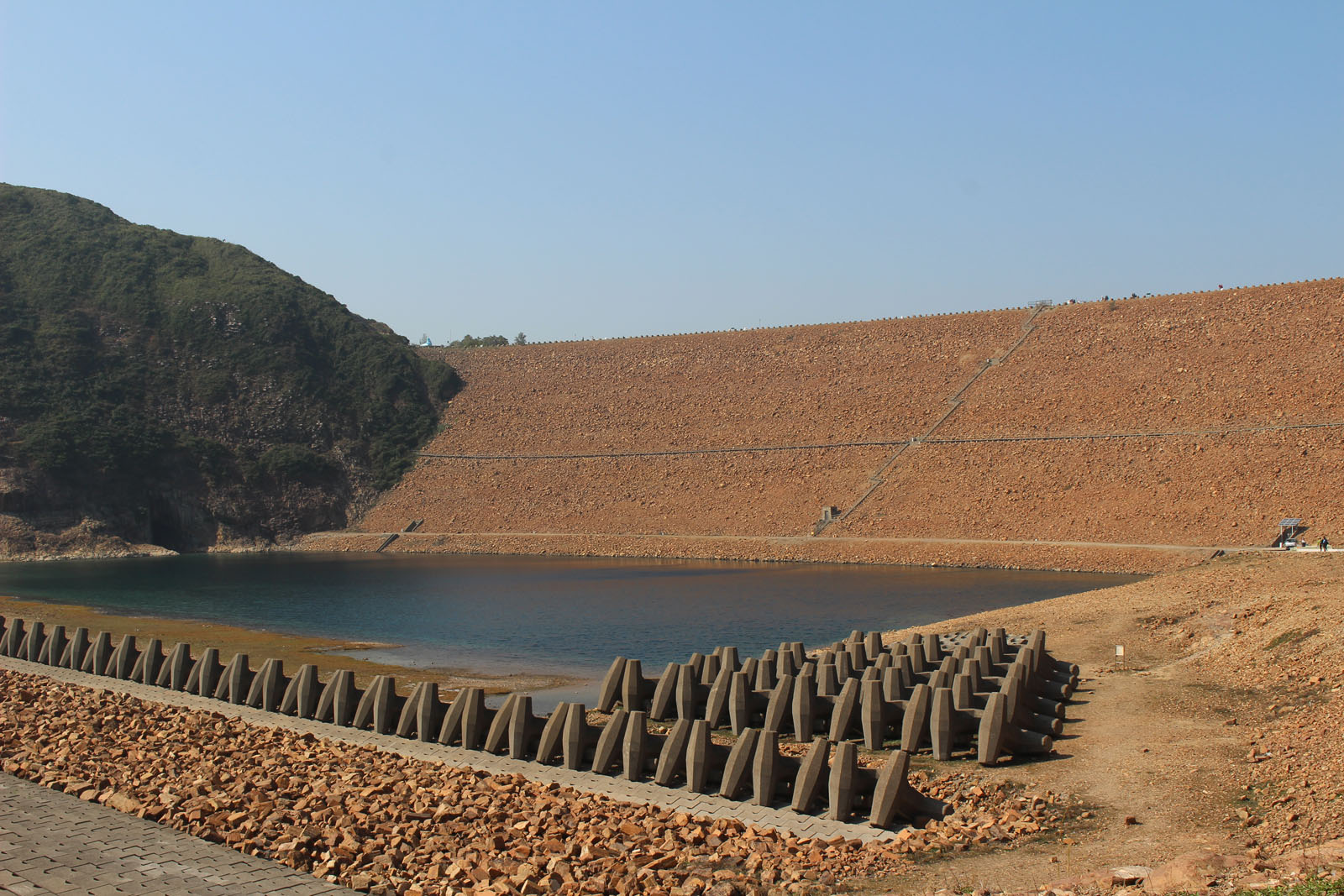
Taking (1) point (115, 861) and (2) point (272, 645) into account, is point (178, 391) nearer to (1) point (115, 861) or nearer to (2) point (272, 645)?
(2) point (272, 645)

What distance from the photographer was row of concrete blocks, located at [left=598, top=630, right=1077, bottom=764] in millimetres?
15320

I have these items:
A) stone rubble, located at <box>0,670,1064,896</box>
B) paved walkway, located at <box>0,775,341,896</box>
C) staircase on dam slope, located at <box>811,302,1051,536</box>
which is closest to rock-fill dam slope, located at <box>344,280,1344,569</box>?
staircase on dam slope, located at <box>811,302,1051,536</box>

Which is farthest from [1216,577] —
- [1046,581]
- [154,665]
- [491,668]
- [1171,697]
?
[154,665]

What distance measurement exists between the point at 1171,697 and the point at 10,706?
19.9 m

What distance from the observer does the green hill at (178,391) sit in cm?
7412

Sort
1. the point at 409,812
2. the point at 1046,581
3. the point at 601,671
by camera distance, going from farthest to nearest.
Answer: the point at 1046,581 → the point at 601,671 → the point at 409,812

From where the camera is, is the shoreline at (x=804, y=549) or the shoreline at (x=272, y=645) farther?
the shoreline at (x=804, y=549)

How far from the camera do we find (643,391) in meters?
86.1

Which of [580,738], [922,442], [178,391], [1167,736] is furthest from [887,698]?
[178,391]

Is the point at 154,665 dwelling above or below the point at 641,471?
below

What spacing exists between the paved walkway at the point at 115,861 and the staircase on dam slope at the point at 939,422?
5111 centimetres

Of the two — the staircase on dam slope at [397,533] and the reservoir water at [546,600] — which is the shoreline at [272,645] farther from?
the staircase on dam slope at [397,533]

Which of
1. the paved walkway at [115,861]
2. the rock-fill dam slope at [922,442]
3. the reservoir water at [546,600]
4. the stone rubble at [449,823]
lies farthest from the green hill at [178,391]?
the paved walkway at [115,861]

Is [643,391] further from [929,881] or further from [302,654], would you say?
[929,881]
